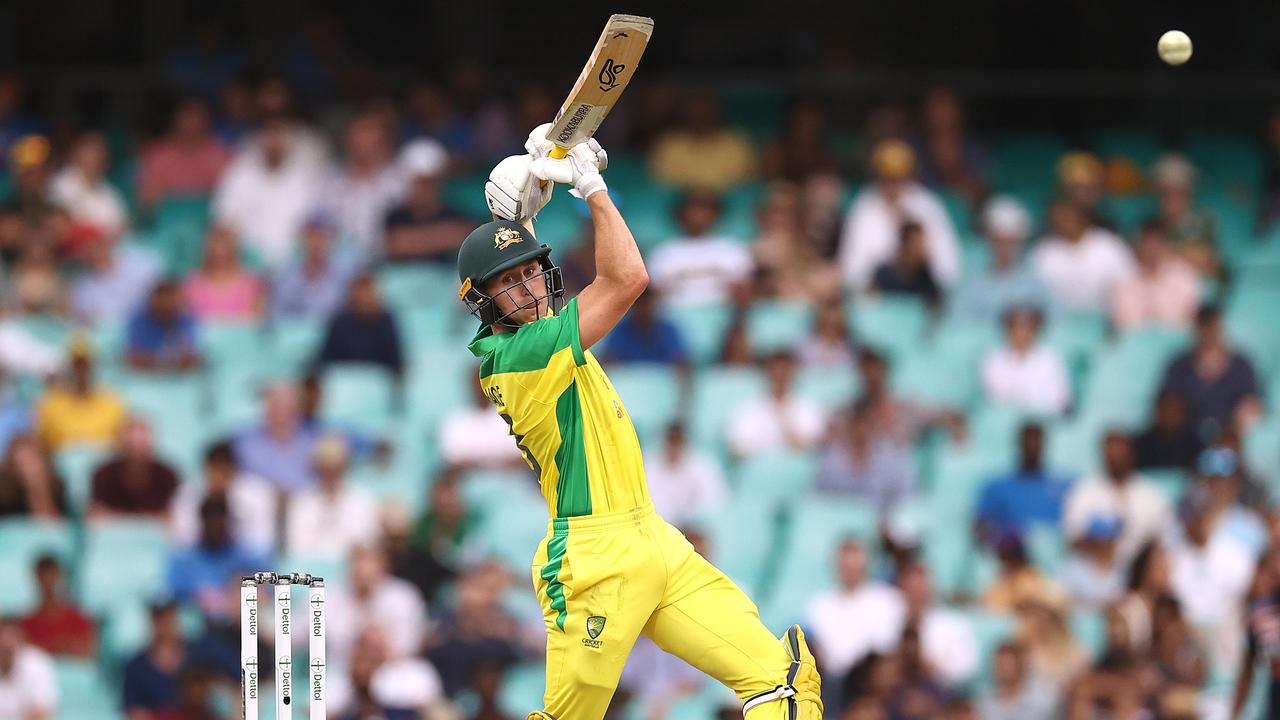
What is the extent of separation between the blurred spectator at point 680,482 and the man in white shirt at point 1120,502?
2.39 metres

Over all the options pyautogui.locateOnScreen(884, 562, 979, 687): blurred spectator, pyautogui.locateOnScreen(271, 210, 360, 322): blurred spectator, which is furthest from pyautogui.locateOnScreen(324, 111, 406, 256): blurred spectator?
pyautogui.locateOnScreen(884, 562, 979, 687): blurred spectator

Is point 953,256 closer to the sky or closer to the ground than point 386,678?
closer to the sky

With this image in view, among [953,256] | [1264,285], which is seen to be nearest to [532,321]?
[953,256]

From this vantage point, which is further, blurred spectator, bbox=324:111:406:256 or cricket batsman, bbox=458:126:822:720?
blurred spectator, bbox=324:111:406:256

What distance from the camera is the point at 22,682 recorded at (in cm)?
1189

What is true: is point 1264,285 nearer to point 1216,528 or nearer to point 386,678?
point 1216,528

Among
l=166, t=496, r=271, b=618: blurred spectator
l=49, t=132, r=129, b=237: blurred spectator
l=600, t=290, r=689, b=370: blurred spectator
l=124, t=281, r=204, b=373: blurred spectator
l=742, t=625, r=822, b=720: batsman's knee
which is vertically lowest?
l=742, t=625, r=822, b=720: batsman's knee

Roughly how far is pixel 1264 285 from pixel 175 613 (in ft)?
28.5

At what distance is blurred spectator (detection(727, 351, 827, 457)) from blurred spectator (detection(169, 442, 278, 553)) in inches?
128

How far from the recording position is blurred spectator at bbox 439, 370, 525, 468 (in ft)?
44.6

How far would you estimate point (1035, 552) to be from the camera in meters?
13.2

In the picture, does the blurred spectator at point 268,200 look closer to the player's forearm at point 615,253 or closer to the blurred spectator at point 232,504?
the blurred spectator at point 232,504

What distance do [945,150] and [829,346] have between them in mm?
2832

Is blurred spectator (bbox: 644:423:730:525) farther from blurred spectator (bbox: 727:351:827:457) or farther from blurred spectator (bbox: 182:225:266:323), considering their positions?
blurred spectator (bbox: 182:225:266:323)
